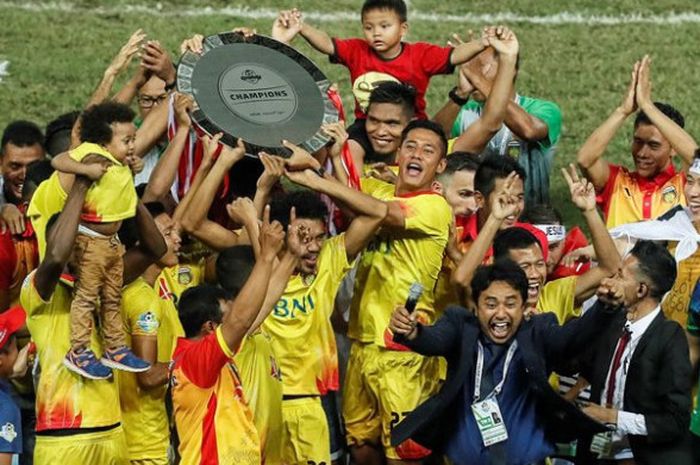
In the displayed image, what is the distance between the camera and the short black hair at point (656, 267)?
1069 cm

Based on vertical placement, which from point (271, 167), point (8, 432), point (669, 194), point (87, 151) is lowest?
point (8, 432)

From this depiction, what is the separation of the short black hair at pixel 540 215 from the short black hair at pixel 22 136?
3.14m

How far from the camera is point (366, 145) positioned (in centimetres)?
1227

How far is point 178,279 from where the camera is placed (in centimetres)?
1181

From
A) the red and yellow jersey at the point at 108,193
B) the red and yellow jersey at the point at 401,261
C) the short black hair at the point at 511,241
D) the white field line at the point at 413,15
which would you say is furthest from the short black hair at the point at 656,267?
the white field line at the point at 413,15

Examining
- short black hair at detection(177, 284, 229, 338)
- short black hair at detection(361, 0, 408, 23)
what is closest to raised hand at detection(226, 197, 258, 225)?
short black hair at detection(177, 284, 229, 338)

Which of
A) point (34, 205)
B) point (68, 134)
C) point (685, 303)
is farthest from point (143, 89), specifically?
point (685, 303)

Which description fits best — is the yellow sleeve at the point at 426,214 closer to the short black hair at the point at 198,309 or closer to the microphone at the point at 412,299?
the microphone at the point at 412,299

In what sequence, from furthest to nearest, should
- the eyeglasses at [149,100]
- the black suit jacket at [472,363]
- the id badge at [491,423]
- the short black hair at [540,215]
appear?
the eyeglasses at [149,100], the short black hair at [540,215], the id badge at [491,423], the black suit jacket at [472,363]

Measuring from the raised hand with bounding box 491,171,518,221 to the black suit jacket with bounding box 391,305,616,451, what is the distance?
829 millimetres

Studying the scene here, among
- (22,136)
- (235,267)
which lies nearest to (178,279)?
(235,267)

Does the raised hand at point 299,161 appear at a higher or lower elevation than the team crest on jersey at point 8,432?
higher

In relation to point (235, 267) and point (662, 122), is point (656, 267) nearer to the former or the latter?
point (662, 122)

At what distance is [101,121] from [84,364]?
125cm
